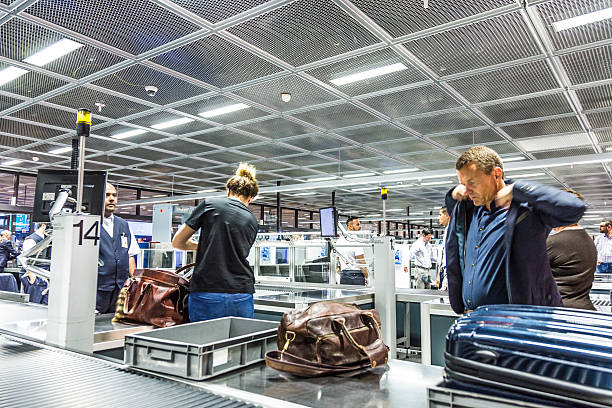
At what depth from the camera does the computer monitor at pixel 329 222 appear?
4309 millimetres

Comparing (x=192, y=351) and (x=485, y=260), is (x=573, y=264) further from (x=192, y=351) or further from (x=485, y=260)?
(x=192, y=351)

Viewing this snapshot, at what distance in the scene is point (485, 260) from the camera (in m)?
1.64

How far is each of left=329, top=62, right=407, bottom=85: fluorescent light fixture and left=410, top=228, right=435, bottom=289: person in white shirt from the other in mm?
4018

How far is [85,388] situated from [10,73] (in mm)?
5195

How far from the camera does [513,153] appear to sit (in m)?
8.07

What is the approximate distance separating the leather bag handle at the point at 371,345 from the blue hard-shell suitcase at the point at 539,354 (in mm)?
315

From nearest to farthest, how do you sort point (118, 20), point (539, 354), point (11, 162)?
point (539, 354) → point (118, 20) → point (11, 162)

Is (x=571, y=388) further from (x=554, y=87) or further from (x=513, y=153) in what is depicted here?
(x=513, y=153)

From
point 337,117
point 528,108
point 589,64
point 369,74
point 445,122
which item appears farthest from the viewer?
point 445,122

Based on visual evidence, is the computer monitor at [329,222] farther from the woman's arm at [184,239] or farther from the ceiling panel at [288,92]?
the woman's arm at [184,239]

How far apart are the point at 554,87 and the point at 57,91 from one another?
19.2 feet

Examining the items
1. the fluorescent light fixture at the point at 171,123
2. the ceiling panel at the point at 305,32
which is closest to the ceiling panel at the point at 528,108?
the ceiling panel at the point at 305,32

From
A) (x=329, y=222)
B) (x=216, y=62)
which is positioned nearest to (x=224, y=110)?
(x=216, y=62)

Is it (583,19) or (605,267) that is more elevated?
(583,19)
